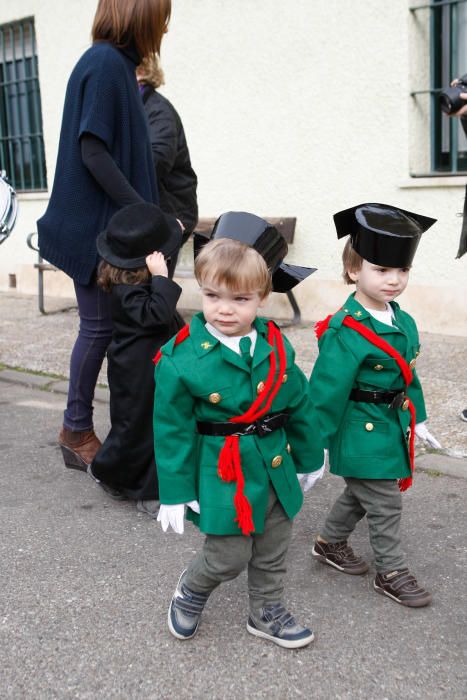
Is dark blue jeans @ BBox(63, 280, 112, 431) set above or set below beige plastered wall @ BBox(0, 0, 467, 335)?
below

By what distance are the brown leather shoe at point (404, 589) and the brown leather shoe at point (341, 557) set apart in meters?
0.18

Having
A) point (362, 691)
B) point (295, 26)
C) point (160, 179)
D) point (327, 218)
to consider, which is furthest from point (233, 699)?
point (295, 26)

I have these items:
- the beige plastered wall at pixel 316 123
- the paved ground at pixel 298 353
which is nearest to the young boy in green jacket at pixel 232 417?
the paved ground at pixel 298 353

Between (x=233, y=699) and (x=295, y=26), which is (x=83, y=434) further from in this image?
(x=295, y=26)

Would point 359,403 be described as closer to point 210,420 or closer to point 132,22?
point 210,420

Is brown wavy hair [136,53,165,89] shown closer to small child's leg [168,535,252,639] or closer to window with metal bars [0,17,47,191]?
small child's leg [168,535,252,639]

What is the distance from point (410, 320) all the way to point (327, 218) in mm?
4129

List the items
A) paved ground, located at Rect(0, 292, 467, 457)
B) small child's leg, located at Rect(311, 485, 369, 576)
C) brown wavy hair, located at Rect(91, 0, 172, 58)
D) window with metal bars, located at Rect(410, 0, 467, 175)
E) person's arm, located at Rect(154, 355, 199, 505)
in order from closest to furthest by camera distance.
→ person's arm, located at Rect(154, 355, 199, 505) < small child's leg, located at Rect(311, 485, 369, 576) < brown wavy hair, located at Rect(91, 0, 172, 58) < paved ground, located at Rect(0, 292, 467, 457) < window with metal bars, located at Rect(410, 0, 467, 175)

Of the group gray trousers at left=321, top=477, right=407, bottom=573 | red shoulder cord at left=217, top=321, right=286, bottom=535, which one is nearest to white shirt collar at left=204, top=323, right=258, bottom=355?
red shoulder cord at left=217, top=321, right=286, bottom=535

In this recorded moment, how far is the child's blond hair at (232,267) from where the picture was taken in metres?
2.35

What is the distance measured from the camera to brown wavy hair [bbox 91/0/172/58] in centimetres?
369

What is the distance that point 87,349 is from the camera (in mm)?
3988

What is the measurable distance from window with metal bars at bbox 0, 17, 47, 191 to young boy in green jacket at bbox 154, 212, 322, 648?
7.47m

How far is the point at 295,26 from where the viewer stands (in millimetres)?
6793
